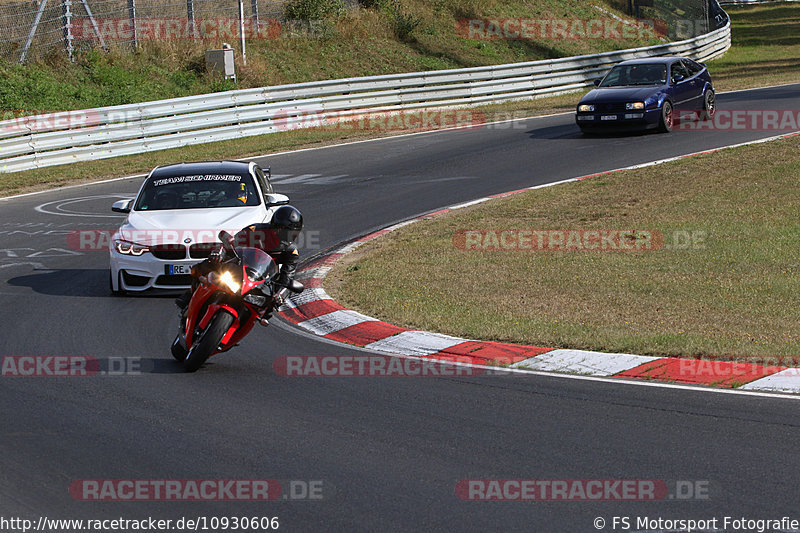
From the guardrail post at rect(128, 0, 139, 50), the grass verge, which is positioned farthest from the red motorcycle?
the guardrail post at rect(128, 0, 139, 50)

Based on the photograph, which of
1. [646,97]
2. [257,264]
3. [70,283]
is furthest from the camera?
[646,97]

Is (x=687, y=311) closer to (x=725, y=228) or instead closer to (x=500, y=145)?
(x=725, y=228)

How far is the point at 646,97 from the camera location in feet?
73.7

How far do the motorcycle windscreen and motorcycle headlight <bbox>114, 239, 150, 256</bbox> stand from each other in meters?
3.65

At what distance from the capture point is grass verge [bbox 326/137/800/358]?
9.04 meters

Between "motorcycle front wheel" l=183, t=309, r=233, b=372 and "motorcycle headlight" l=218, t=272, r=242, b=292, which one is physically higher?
"motorcycle headlight" l=218, t=272, r=242, b=292

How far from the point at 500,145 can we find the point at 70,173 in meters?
9.53

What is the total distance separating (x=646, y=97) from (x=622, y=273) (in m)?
12.0

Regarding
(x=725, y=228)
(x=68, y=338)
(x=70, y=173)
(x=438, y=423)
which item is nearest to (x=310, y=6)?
(x=70, y=173)

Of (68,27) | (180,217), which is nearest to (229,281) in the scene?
(180,217)

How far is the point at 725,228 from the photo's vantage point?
44.3ft

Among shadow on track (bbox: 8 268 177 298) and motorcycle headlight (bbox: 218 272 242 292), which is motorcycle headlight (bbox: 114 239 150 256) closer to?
shadow on track (bbox: 8 268 177 298)

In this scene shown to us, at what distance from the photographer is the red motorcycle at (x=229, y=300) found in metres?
7.91

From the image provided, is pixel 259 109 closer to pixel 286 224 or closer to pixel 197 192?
pixel 197 192
